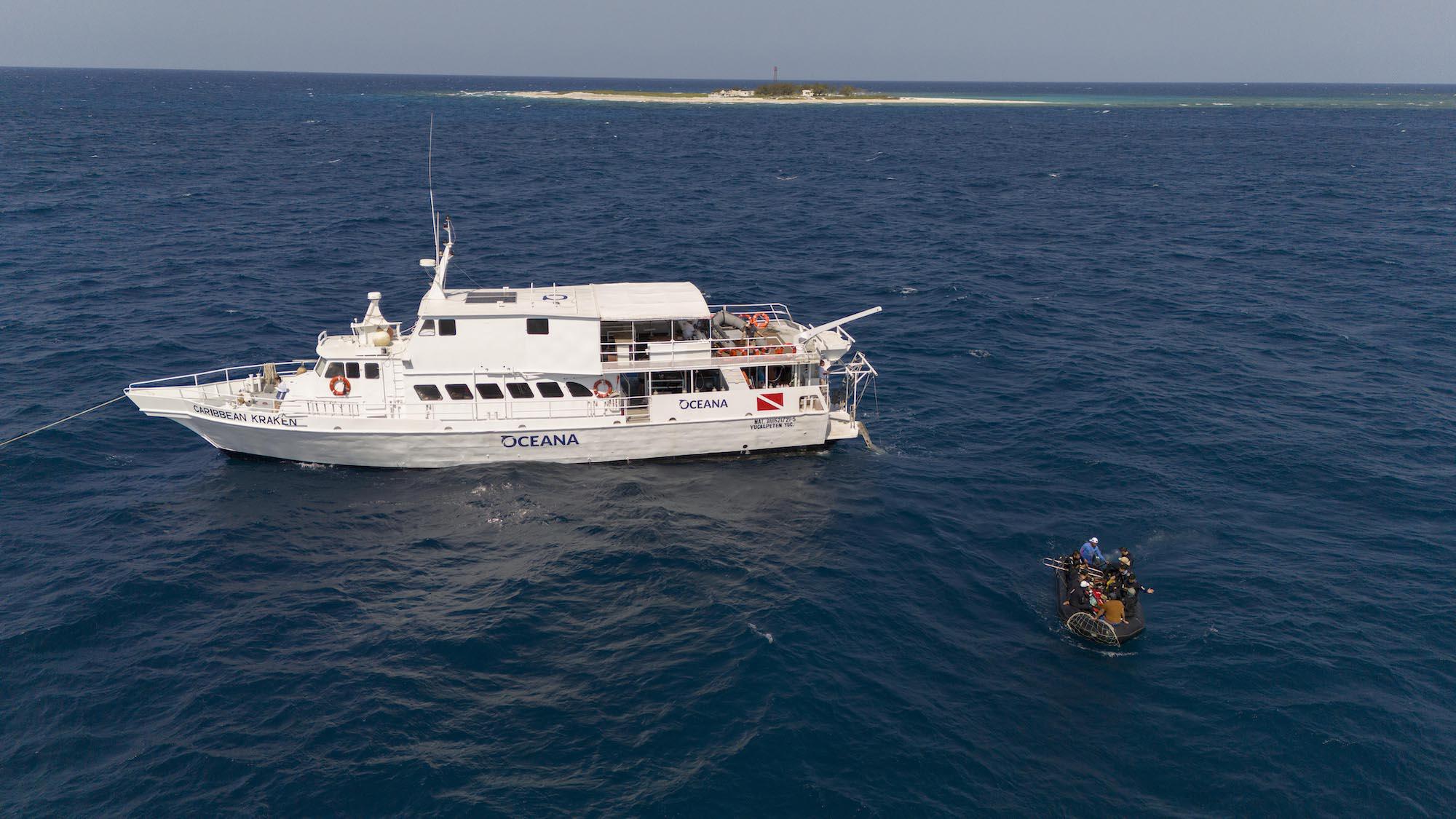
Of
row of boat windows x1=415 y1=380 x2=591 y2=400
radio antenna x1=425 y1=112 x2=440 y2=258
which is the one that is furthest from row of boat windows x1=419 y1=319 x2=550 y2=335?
radio antenna x1=425 y1=112 x2=440 y2=258

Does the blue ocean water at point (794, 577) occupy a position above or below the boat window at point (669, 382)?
below

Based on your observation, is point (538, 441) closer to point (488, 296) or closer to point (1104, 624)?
point (488, 296)

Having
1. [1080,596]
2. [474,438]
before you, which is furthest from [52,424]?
[1080,596]

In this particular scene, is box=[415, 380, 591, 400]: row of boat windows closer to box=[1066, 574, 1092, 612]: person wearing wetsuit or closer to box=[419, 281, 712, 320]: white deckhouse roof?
box=[419, 281, 712, 320]: white deckhouse roof

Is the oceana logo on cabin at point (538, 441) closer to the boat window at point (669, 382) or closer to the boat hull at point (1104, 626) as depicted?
the boat window at point (669, 382)

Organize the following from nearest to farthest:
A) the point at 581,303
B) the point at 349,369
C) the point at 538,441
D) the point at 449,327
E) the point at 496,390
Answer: the point at 449,327
the point at 349,369
the point at 496,390
the point at 538,441
the point at 581,303

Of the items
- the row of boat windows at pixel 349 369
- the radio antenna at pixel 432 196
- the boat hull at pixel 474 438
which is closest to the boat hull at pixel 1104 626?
the boat hull at pixel 474 438
